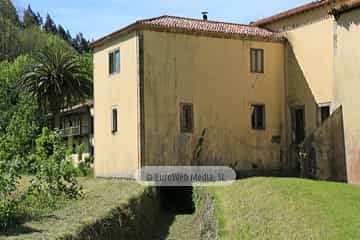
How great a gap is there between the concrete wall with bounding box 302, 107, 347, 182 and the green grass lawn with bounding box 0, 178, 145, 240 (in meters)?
7.04

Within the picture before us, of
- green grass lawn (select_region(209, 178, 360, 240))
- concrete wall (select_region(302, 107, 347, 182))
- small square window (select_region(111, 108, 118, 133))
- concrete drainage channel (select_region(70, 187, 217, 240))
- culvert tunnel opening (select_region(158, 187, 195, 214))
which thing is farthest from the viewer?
small square window (select_region(111, 108, 118, 133))

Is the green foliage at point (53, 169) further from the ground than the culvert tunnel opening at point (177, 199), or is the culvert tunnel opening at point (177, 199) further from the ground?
the green foliage at point (53, 169)

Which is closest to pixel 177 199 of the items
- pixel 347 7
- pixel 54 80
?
pixel 347 7

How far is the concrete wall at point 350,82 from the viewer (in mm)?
21406

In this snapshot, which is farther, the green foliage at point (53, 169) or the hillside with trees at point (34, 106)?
the green foliage at point (53, 169)

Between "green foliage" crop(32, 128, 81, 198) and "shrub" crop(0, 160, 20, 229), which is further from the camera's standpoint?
"green foliage" crop(32, 128, 81, 198)

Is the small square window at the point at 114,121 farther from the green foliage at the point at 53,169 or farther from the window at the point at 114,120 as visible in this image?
the green foliage at the point at 53,169

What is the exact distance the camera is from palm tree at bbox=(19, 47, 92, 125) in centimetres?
4379

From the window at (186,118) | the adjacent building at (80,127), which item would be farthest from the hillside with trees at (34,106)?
the window at (186,118)

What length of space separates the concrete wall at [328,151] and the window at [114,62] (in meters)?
9.15

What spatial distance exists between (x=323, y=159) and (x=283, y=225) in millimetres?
9185

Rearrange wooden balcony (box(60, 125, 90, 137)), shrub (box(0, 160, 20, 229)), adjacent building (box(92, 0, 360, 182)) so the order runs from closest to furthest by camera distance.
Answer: shrub (box(0, 160, 20, 229))
adjacent building (box(92, 0, 360, 182))
wooden balcony (box(60, 125, 90, 137))

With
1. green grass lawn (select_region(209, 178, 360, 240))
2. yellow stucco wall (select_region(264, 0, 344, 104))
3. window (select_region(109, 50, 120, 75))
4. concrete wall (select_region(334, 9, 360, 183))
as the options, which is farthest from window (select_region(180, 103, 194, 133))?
green grass lawn (select_region(209, 178, 360, 240))

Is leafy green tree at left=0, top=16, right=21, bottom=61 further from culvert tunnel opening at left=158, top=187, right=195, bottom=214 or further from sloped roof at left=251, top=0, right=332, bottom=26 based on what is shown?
culvert tunnel opening at left=158, top=187, right=195, bottom=214
